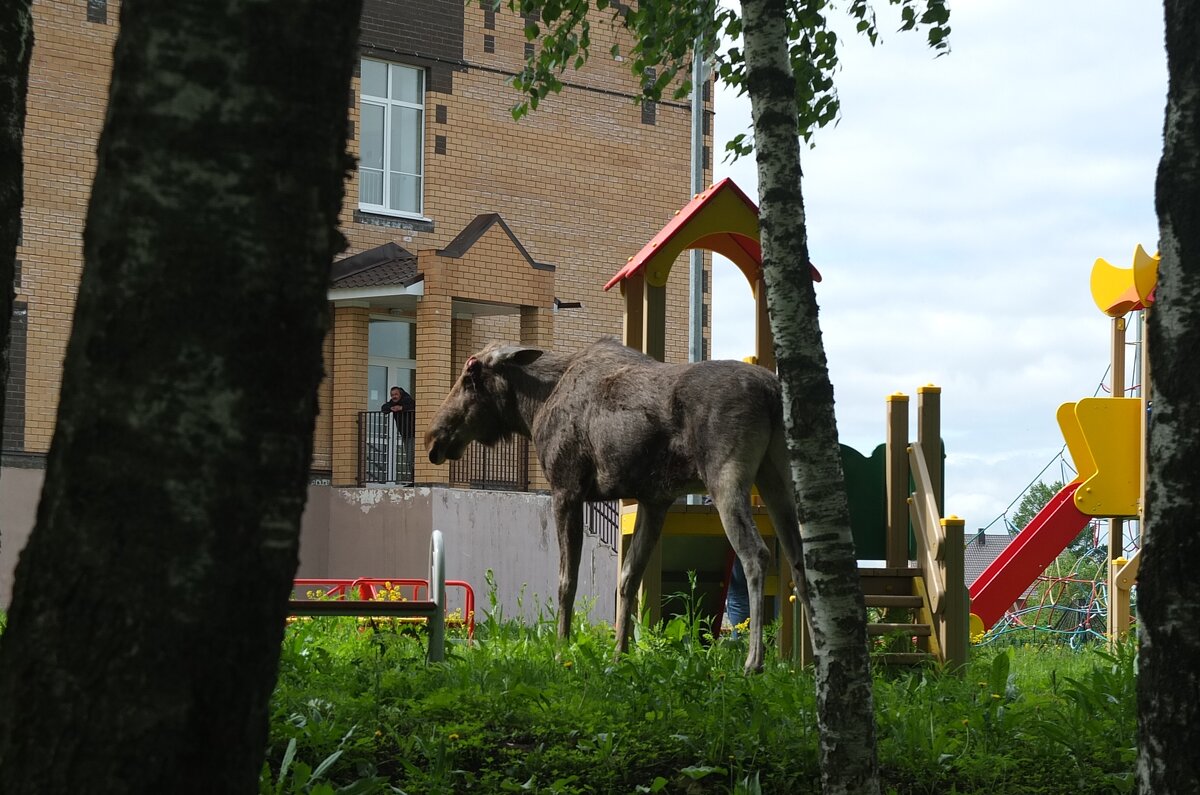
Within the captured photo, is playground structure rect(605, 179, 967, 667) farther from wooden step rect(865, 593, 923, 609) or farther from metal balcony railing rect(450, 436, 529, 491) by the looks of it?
metal balcony railing rect(450, 436, 529, 491)

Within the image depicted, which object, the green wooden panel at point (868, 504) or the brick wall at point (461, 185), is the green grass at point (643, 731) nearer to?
the green wooden panel at point (868, 504)

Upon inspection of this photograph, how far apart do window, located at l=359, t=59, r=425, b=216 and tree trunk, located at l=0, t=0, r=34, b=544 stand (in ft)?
69.4

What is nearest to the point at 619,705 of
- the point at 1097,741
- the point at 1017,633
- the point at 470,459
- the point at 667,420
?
the point at 1097,741

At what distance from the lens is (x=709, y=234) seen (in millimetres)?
10977

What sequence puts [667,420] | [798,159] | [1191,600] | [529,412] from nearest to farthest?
[1191,600] < [798,159] < [667,420] < [529,412]

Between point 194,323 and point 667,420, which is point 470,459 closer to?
point 667,420

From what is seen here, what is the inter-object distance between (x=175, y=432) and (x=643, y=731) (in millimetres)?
3776

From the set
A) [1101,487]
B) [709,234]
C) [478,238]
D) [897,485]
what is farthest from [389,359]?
[897,485]

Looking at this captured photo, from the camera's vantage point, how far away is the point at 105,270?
2.40 metres

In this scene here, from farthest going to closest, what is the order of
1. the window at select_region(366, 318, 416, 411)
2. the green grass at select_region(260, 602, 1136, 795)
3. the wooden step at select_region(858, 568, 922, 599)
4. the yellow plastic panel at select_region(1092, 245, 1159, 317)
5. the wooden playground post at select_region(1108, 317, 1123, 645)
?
the window at select_region(366, 318, 416, 411)
the yellow plastic panel at select_region(1092, 245, 1159, 317)
the wooden playground post at select_region(1108, 317, 1123, 645)
the wooden step at select_region(858, 568, 922, 599)
the green grass at select_region(260, 602, 1136, 795)

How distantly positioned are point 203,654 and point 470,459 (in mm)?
22841

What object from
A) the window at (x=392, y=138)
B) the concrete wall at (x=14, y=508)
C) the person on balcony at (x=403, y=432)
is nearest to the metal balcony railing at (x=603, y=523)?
the person on balcony at (x=403, y=432)

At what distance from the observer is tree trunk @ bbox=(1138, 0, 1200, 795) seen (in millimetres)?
3564

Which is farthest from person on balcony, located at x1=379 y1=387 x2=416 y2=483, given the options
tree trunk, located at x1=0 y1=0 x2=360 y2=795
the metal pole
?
tree trunk, located at x1=0 y1=0 x2=360 y2=795
